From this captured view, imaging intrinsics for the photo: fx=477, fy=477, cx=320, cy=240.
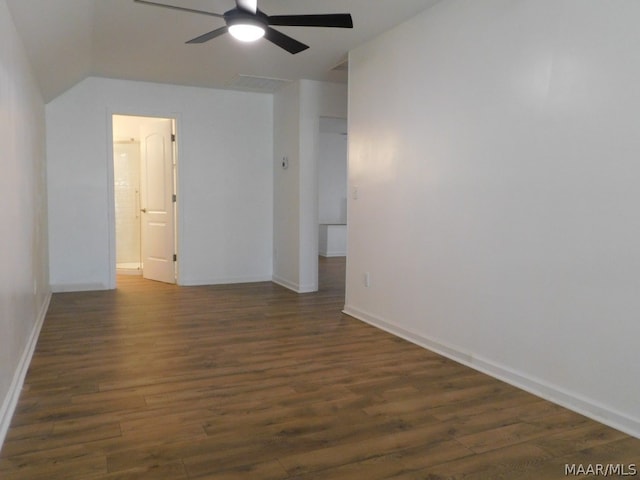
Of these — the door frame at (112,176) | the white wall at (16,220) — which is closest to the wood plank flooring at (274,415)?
the white wall at (16,220)

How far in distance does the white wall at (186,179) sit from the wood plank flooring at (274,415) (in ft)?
6.48

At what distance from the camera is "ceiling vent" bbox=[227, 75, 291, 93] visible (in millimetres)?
5520

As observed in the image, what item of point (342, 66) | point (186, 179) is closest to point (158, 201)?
point (186, 179)

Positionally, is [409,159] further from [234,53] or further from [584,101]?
[234,53]

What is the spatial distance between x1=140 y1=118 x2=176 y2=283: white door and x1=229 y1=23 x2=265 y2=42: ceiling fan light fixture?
11.3ft

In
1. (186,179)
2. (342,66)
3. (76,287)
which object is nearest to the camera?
(342,66)

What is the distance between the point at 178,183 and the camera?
6035 millimetres

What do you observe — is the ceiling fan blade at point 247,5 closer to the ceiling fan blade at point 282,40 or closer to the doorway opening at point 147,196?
the ceiling fan blade at point 282,40

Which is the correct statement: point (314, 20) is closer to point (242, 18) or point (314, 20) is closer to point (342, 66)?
point (242, 18)

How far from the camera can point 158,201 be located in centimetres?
635

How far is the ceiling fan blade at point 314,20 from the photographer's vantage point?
2736mm

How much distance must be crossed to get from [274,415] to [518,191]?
183 cm

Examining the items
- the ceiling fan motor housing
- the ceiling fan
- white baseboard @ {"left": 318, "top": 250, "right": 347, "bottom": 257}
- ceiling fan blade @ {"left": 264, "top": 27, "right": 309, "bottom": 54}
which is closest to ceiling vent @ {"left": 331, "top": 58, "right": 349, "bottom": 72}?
ceiling fan blade @ {"left": 264, "top": 27, "right": 309, "bottom": 54}

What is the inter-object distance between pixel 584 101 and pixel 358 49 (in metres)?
2.38
